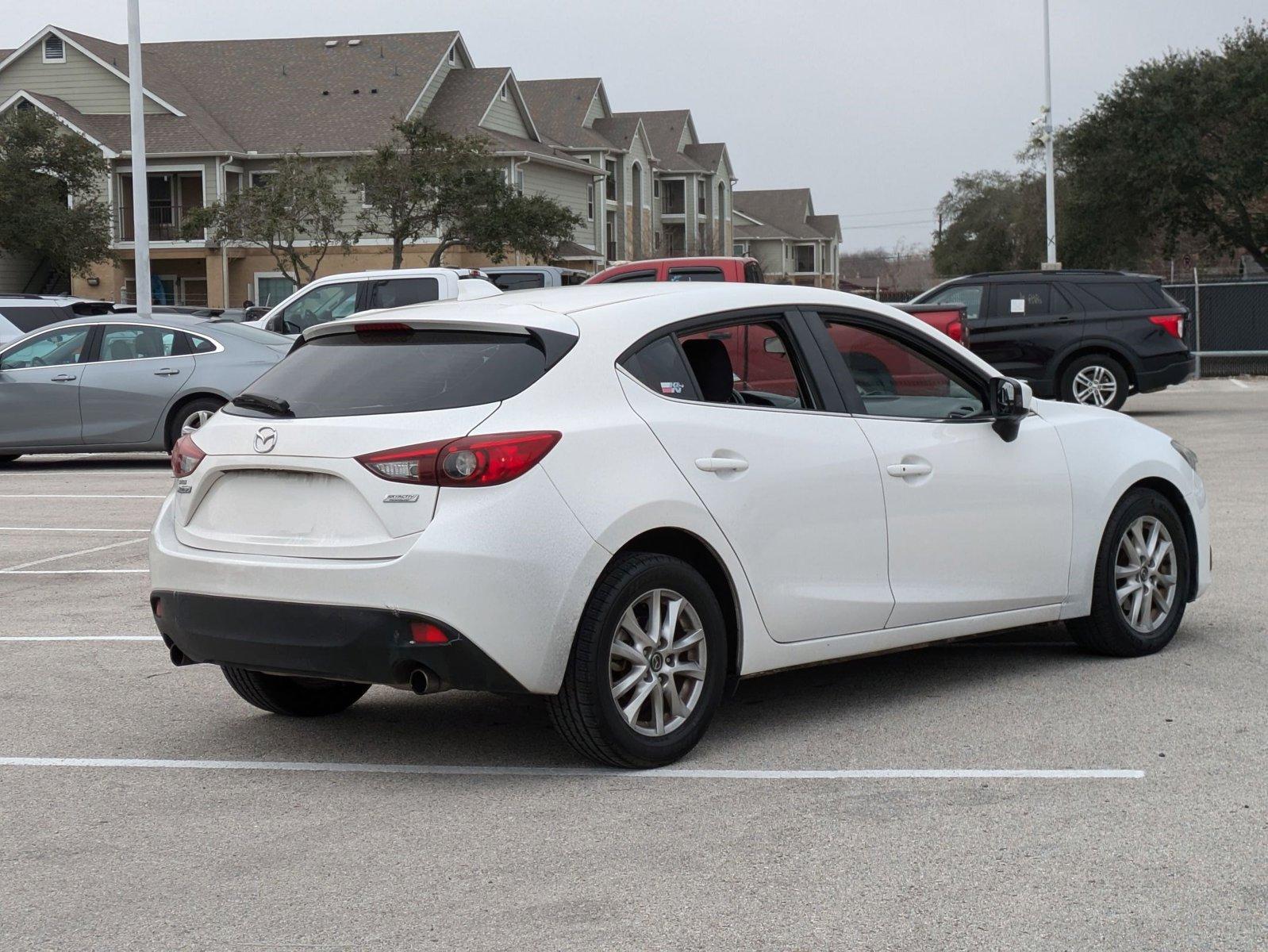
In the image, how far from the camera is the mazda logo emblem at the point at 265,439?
5.55 m

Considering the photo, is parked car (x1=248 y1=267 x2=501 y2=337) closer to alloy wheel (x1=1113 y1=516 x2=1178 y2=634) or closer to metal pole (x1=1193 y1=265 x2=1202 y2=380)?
alloy wheel (x1=1113 y1=516 x2=1178 y2=634)

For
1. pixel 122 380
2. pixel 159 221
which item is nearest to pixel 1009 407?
pixel 122 380

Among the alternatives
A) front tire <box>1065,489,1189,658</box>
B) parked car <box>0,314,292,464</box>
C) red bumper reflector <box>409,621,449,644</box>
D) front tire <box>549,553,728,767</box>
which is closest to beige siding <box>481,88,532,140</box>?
parked car <box>0,314,292,464</box>

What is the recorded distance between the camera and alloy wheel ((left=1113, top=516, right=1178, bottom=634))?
7199 mm

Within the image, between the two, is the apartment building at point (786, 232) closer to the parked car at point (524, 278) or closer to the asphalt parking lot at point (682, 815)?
the parked car at point (524, 278)

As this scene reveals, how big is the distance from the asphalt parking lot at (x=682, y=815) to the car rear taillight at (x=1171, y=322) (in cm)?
1363

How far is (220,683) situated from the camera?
728cm

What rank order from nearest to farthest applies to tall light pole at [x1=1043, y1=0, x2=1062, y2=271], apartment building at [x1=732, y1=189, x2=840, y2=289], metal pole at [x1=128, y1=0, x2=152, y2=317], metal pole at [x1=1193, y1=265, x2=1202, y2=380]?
metal pole at [x1=128, y1=0, x2=152, y2=317]
metal pole at [x1=1193, y1=265, x2=1202, y2=380]
tall light pole at [x1=1043, y1=0, x2=1062, y2=271]
apartment building at [x1=732, y1=189, x2=840, y2=289]

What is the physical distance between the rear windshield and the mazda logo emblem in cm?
11

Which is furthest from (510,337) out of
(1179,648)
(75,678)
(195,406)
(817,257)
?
(817,257)

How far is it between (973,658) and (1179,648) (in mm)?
929

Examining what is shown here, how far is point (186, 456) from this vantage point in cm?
586

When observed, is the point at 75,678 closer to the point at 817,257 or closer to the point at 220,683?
the point at 220,683

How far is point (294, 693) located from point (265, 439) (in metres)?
1.33
